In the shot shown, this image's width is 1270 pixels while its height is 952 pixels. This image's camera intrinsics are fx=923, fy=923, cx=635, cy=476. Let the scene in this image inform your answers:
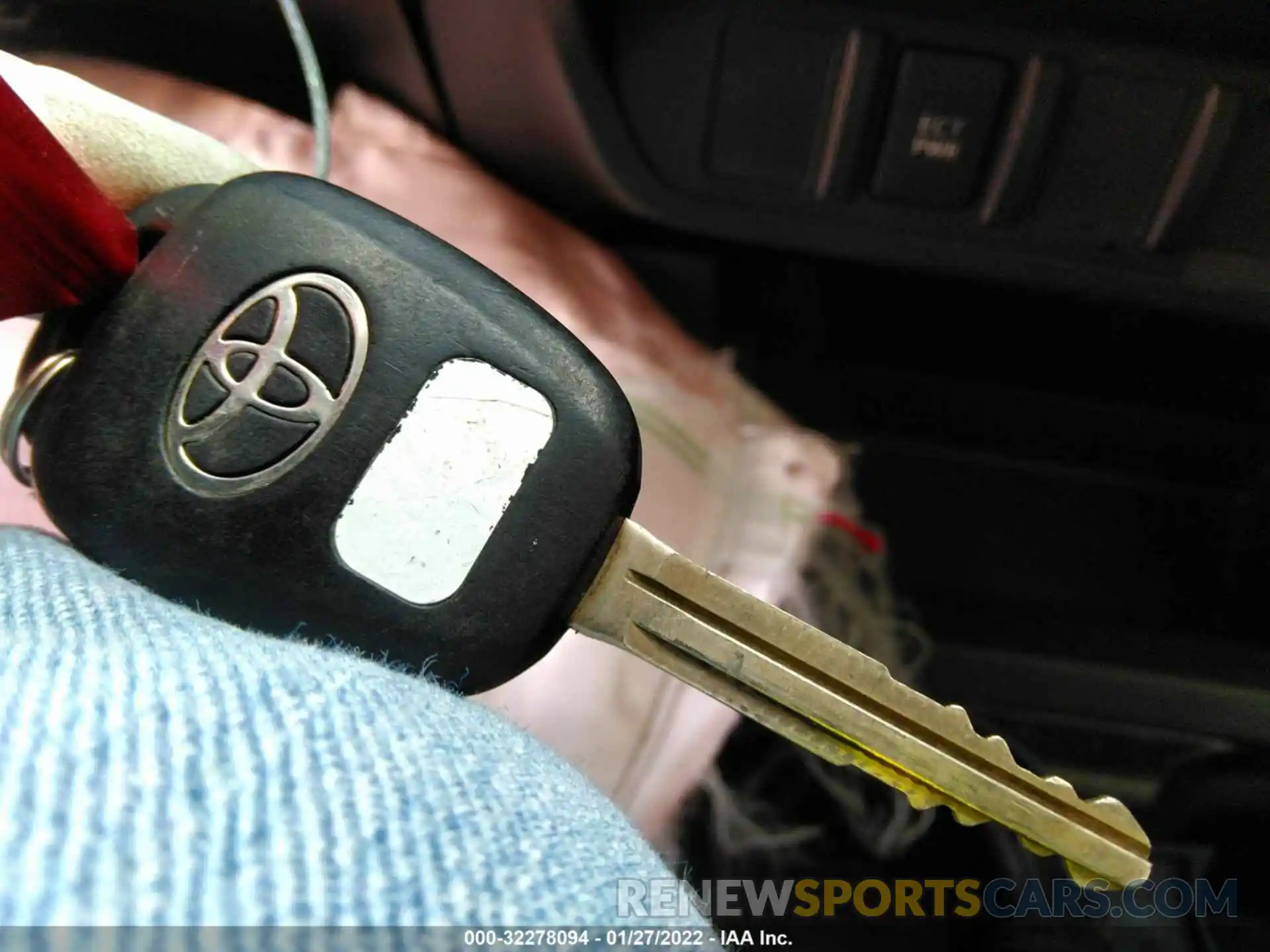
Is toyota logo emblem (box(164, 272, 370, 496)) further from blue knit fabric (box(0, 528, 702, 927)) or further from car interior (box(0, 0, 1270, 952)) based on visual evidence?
car interior (box(0, 0, 1270, 952))

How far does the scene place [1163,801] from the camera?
1.78 ft

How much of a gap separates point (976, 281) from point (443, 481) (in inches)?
13.7

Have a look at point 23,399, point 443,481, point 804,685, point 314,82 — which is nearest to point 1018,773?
point 804,685

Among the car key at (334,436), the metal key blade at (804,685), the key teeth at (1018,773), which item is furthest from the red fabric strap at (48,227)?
A: the key teeth at (1018,773)

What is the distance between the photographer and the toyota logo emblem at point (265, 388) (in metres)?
0.26

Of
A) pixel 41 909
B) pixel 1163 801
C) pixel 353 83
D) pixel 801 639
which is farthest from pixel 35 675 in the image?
pixel 1163 801

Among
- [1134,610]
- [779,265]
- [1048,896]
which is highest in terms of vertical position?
[779,265]

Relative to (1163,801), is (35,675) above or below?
above

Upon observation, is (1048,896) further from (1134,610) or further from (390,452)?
(390,452)

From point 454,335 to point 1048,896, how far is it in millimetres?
463

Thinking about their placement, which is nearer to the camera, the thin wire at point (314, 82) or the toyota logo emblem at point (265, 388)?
the toyota logo emblem at point (265, 388)

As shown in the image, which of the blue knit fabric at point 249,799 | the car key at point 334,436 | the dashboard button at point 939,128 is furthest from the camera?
the dashboard button at point 939,128

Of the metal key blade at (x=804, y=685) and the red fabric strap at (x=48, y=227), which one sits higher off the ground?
the red fabric strap at (x=48, y=227)

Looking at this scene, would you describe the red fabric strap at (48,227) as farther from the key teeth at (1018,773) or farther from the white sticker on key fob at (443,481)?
the key teeth at (1018,773)
